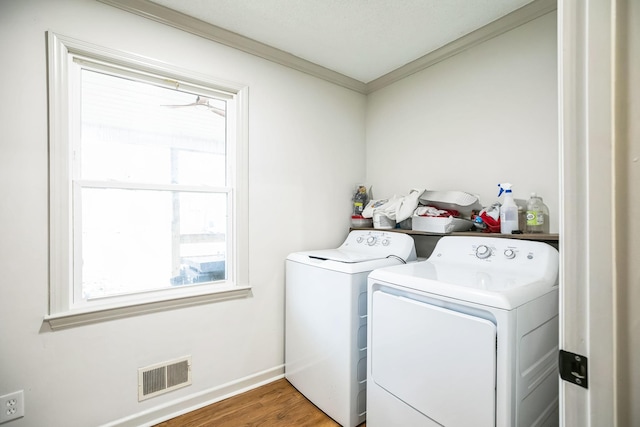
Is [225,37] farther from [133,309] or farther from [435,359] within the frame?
[435,359]

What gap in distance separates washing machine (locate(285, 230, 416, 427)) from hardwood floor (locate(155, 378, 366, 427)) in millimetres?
61

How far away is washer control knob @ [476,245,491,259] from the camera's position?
5.23 feet

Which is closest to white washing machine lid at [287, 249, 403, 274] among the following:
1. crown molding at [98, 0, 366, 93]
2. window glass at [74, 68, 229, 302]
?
window glass at [74, 68, 229, 302]

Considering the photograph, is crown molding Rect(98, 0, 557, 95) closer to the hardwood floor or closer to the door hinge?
the door hinge

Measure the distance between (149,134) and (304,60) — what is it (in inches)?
50.4

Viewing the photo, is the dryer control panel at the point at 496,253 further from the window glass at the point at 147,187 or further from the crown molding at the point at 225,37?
the crown molding at the point at 225,37

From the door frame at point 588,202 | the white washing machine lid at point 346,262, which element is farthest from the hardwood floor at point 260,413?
the door frame at point 588,202

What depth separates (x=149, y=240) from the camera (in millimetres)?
1806

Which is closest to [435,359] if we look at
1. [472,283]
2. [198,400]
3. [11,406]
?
[472,283]

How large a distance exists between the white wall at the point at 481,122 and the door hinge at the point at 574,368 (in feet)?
4.48

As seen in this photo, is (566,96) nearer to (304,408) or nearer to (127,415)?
(304,408)

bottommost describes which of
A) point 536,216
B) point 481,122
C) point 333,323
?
point 333,323

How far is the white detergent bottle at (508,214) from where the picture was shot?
1.63 metres

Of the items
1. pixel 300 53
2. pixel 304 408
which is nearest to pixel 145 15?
pixel 300 53
